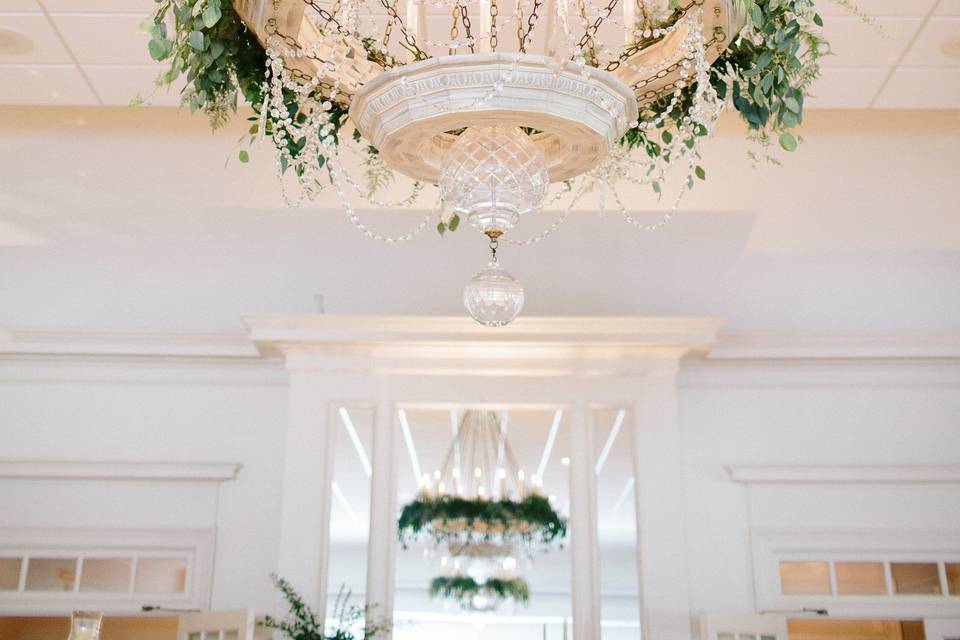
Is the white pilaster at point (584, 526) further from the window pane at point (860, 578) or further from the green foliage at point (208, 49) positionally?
the green foliage at point (208, 49)

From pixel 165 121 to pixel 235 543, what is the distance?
2.35 m

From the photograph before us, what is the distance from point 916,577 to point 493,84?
3928 mm

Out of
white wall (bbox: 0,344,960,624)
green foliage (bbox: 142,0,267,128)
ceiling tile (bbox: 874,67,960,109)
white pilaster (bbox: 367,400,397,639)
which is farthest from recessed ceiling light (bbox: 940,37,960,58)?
green foliage (bbox: 142,0,267,128)

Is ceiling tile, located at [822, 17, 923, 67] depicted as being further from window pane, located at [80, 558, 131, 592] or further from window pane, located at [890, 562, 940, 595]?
window pane, located at [80, 558, 131, 592]

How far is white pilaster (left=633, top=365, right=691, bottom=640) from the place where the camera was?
4039 millimetres

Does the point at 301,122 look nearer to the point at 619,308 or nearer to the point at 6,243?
the point at 619,308

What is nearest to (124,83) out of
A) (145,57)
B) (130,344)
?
(145,57)

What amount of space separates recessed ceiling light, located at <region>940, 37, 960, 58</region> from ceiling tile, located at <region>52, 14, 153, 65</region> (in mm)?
3677

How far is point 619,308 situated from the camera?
4.87m

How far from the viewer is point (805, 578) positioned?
445cm

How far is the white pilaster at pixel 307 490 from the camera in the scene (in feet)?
13.3

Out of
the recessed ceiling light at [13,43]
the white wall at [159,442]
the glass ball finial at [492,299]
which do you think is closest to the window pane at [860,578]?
the white wall at [159,442]

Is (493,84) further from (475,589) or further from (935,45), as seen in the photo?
(475,589)

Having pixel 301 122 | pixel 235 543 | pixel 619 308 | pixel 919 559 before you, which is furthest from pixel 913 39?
pixel 235 543
